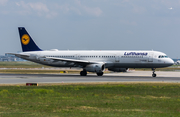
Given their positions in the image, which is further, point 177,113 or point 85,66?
point 85,66

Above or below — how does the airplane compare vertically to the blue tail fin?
below

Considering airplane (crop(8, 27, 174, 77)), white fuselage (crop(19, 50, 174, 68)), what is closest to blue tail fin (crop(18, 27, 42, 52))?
airplane (crop(8, 27, 174, 77))

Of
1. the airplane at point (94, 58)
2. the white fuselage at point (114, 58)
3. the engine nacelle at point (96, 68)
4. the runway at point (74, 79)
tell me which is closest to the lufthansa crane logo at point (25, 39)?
the airplane at point (94, 58)

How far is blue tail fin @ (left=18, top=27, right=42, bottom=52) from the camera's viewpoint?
6247cm

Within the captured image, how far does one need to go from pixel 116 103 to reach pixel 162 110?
11.9 feet

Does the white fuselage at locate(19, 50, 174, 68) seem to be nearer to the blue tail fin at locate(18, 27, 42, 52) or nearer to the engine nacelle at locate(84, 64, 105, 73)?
the blue tail fin at locate(18, 27, 42, 52)

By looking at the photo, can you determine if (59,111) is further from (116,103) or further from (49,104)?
(116,103)

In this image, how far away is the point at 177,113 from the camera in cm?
1625

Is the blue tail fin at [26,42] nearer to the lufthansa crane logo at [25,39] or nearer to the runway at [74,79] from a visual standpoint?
the lufthansa crane logo at [25,39]

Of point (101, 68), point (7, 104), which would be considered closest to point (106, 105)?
point (7, 104)

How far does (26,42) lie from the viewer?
62.7m

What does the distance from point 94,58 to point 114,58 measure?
423 centimetres

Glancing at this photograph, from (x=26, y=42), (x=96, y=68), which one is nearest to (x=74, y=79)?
(x=96, y=68)

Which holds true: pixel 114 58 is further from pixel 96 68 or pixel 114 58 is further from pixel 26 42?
pixel 26 42
